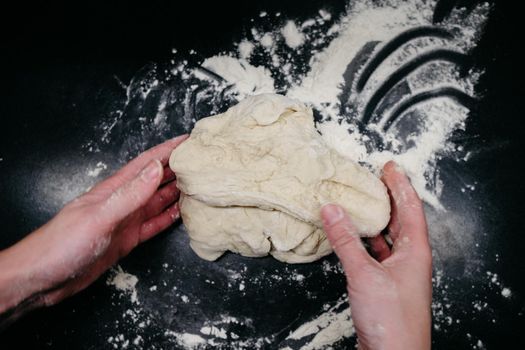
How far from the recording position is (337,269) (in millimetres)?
1621

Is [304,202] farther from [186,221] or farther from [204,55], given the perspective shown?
[204,55]

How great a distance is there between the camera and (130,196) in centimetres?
125

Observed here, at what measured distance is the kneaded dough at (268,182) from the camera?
128 centimetres

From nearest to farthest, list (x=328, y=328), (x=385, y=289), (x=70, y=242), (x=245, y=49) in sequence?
(x=385, y=289) → (x=70, y=242) → (x=328, y=328) → (x=245, y=49)

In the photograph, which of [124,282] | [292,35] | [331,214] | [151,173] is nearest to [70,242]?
[151,173]

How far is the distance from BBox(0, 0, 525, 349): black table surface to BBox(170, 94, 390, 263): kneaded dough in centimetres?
29

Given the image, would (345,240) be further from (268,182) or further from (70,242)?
(70,242)

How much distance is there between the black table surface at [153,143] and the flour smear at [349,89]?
41mm

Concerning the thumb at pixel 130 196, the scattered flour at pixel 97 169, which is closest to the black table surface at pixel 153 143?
the scattered flour at pixel 97 169

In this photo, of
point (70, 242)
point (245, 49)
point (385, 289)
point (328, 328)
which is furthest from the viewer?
point (245, 49)

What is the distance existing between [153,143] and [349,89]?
0.88m

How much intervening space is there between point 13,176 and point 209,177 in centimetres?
98

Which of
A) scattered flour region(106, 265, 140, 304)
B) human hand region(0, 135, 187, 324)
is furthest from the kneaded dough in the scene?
scattered flour region(106, 265, 140, 304)

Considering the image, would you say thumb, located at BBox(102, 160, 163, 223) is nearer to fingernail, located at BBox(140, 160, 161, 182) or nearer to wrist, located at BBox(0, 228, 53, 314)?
fingernail, located at BBox(140, 160, 161, 182)
